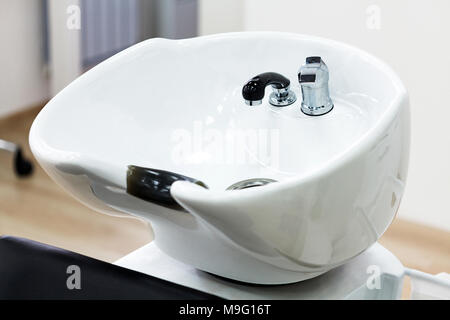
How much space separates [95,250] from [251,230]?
1408mm

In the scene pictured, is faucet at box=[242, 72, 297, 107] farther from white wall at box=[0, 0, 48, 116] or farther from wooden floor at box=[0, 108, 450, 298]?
white wall at box=[0, 0, 48, 116]

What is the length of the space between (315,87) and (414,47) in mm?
1015

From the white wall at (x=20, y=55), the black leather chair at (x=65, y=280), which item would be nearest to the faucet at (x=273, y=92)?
the black leather chair at (x=65, y=280)

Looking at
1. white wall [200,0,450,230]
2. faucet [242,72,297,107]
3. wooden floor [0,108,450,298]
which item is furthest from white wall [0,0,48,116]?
faucet [242,72,297,107]

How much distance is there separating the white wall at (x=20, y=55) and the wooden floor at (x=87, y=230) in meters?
0.53

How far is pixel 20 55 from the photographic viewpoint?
3.08 m

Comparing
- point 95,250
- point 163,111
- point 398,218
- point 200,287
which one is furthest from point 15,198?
point 200,287

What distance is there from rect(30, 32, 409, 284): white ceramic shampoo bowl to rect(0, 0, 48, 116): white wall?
5.98ft

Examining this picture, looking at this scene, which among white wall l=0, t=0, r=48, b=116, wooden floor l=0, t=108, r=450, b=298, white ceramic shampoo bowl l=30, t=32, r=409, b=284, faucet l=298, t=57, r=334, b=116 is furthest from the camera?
white wall l=0, t=0, r=48, b=116

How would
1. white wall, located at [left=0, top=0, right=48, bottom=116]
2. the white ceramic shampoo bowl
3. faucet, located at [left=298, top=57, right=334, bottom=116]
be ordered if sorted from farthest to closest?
white wall, located at [left=0, top=0, right=48, bottom=116] < faucet, located at [left=298, top=57, right=334, bottom=116] < the white ceramic shampoo bowl

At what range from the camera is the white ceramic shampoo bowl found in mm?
943
